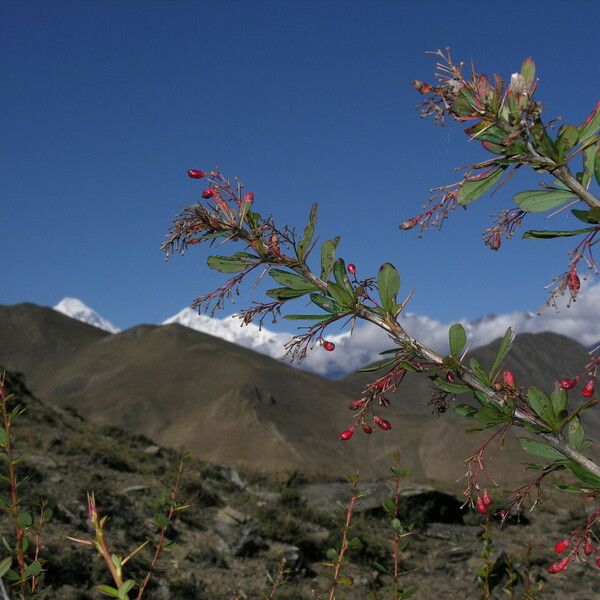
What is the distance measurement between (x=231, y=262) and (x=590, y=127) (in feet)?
2.88

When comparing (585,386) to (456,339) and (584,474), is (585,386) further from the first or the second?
(456,339)

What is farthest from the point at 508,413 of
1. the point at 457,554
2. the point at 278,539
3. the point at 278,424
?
the point at 278,424

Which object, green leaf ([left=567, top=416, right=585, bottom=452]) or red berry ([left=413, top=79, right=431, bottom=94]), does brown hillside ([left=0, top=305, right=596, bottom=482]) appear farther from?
red berry ([left=413, top=79, right=431, bottom=94])

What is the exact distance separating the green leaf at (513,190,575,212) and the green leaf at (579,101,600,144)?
0.12 meters

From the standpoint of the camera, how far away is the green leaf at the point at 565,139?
4.24 feet

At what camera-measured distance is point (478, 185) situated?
53.6 inches

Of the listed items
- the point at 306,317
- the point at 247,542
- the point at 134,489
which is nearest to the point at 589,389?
the point at 306,317

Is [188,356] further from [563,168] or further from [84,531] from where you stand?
[563,168]

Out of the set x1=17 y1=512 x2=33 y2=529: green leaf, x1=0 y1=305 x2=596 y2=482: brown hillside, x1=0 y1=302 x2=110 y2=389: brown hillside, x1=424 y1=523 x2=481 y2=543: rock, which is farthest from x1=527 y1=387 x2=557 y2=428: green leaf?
x1=0 y1=302 x2=110 y2=389: brown hillside

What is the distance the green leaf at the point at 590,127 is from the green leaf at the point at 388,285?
51 cm

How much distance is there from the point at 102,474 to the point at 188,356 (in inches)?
2227

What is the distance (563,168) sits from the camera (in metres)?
1.29

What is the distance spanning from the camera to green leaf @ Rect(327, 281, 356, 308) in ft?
4.79

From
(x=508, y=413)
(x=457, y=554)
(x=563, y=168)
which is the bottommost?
(x=457, y=554)
